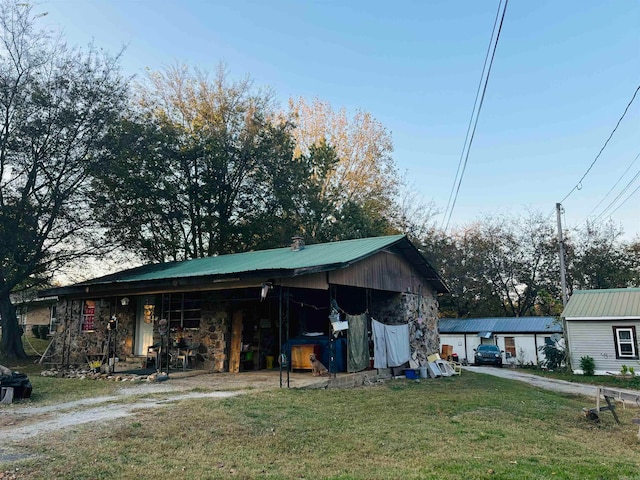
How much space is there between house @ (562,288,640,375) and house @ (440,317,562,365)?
236 inches

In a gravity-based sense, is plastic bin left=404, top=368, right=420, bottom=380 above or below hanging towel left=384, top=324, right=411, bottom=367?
below

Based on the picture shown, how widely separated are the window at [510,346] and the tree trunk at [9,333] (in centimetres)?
2631

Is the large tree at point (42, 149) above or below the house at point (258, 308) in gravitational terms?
above

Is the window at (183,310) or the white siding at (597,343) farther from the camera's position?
the white siding at (597,343)

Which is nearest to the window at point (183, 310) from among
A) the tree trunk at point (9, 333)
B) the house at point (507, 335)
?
the tree trunk at point (9, 333)

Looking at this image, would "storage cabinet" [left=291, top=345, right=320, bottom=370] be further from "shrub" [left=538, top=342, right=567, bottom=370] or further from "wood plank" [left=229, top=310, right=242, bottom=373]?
"shrub" [left=538, top=342, right=567, bottom=370]

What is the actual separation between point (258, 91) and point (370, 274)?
54.9 feet

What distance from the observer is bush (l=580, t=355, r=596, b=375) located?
64.8 feet

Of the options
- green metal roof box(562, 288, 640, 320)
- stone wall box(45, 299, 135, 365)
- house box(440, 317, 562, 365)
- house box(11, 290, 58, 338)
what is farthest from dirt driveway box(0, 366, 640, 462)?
house box(11, 290, 58, 338)

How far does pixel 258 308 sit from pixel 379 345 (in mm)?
3952

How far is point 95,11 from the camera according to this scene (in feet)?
42.6

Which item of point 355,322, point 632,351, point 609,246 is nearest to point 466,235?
point 609,246

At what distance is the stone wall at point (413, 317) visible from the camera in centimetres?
1602

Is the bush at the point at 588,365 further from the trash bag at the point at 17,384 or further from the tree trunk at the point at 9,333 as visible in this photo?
the tree trunk at the point at 9,333
